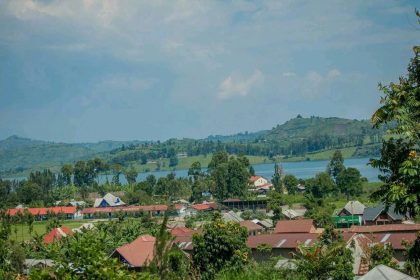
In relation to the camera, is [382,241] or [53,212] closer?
[382,241]

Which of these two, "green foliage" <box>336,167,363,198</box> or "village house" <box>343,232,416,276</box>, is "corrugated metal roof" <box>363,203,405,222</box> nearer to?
"village house" <box>343,232,416,276</box>

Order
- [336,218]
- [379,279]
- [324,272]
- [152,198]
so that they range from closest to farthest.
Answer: [379,279]
[324,272]
[336,218]
[152,198]

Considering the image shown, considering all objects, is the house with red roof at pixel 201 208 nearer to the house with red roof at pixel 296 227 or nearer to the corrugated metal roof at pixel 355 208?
the corrugated metal roof at pixel 355 208

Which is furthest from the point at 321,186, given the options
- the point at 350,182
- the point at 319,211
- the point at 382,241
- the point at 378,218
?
the point at 382,241

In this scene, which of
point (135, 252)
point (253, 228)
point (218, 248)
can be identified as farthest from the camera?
point (253, 228)

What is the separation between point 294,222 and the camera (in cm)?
4291

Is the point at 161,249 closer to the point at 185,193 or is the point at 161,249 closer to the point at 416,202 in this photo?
the point at 416,202

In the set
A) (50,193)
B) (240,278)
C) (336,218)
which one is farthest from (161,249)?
(50,193)

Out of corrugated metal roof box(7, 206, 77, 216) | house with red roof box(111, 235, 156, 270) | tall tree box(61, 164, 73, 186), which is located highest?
tall tree box(61, 164, 73, 186)

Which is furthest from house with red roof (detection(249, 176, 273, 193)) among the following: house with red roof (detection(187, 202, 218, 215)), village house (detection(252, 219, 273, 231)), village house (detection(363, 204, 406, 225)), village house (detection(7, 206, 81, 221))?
village house (detection(363, 204, 406, 225))

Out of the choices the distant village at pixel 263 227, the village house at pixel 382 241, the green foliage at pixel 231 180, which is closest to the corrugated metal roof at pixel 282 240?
the distant village at pixel 263 227

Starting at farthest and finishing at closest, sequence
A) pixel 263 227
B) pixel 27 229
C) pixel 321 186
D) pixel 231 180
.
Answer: pixel 231 180, pixel 321 186, pixel 27 229, pixel 263 227

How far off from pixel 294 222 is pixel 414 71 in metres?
35.4

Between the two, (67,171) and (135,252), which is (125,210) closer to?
(67,171)
